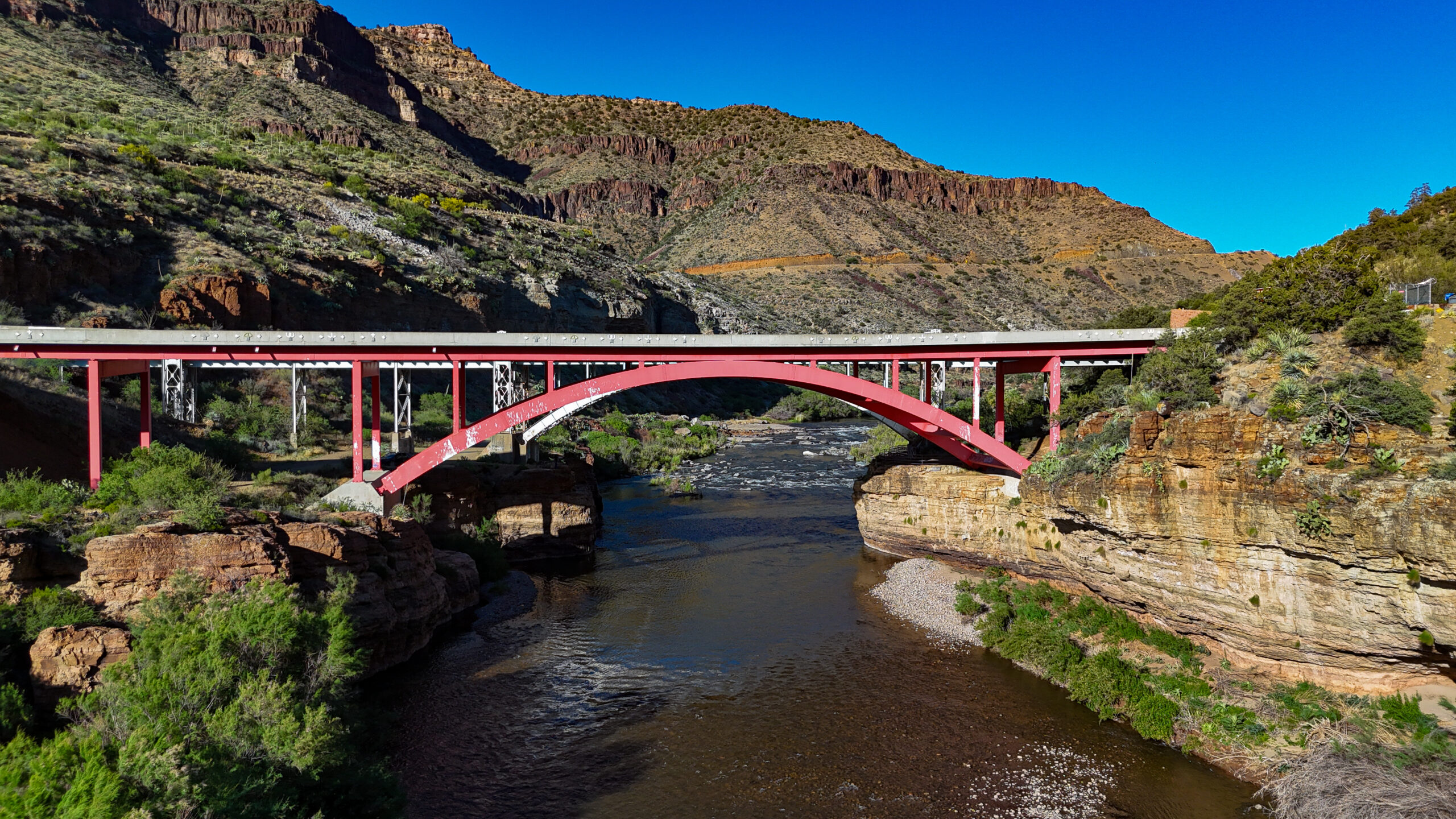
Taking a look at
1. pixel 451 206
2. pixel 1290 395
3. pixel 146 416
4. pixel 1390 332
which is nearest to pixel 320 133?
pixel 451 206

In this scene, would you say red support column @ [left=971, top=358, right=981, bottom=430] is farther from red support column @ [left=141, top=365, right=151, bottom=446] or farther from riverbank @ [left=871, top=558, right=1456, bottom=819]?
red support column @ [left=141, top=365, right=151, bottom=446]

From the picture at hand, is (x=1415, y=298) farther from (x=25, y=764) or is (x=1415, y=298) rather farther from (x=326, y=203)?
(x=326, y=203)

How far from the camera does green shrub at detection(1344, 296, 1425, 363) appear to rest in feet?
39.0

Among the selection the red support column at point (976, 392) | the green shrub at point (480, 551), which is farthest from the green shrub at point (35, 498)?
the red support column at point (976, 392)

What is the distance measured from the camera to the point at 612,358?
19375 millimetres

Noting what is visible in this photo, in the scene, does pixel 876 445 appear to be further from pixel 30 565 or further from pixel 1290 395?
pixel 30 565

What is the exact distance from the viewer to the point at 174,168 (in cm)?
3588

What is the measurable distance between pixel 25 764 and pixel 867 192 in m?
97.1

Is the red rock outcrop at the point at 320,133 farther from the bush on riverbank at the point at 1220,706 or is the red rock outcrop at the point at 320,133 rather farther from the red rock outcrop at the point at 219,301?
the bush on riverbank at the point at 1220,706

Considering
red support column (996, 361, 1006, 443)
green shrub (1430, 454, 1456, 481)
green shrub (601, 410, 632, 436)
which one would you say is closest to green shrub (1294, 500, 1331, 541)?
green shrub (1430, 454, 1456, 481)

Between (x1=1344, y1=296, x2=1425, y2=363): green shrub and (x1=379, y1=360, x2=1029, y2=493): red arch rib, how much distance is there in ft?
23.2

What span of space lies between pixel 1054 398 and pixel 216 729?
57.2 feet

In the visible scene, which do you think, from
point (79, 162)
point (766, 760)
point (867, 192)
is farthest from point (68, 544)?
point (867, 192)

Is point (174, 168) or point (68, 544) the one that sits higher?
point (174, 168)
